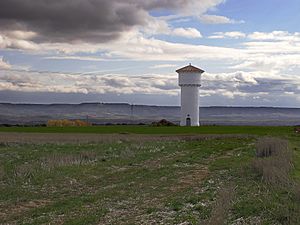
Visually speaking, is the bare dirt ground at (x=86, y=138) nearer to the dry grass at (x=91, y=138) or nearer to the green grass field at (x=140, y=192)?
the dry grass at (x=91, y=138)

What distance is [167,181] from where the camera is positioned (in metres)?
21.7

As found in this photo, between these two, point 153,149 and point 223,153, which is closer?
point 223,153

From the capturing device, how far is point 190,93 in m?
73.7

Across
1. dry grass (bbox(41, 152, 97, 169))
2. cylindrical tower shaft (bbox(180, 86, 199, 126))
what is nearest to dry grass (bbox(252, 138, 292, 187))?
dry grass (bbox(41, 152, 97, 169))

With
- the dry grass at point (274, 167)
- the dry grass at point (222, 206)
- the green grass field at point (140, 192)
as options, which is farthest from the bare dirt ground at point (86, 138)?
the dry grass at point (222, 206)

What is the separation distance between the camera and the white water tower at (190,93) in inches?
2904

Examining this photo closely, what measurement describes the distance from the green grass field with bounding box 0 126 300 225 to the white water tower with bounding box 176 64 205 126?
42136 mm

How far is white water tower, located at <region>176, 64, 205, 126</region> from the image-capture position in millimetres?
73750

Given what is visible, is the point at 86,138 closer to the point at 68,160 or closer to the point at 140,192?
the point at 68,160

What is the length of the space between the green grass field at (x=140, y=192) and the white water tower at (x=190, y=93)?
4214cm

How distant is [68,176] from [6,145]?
888 inches

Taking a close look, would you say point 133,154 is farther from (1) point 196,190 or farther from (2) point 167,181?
(1) point 196,190

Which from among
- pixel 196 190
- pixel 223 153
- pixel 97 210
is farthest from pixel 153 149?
pixel 97 210

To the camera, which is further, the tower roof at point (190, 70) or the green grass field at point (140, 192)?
the tower roof at point (190, 70)
